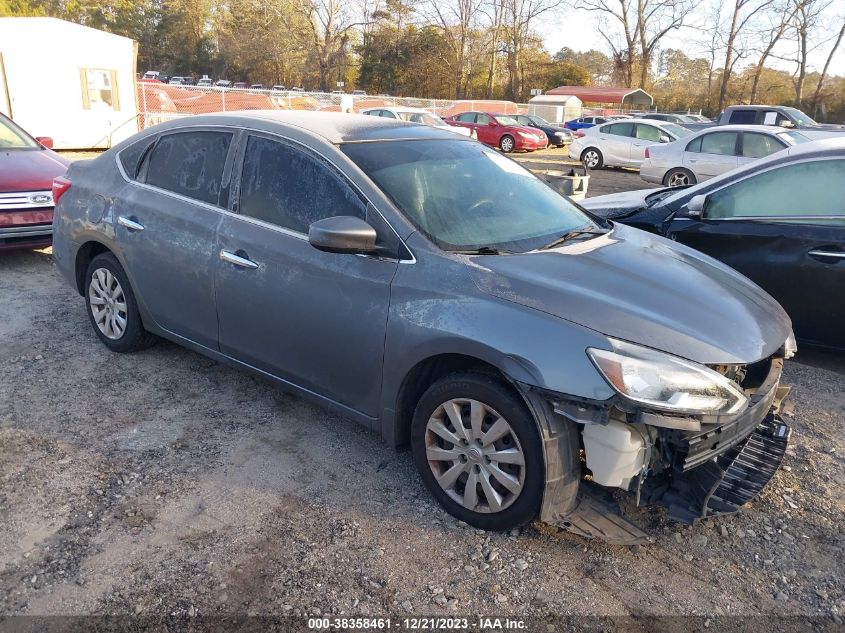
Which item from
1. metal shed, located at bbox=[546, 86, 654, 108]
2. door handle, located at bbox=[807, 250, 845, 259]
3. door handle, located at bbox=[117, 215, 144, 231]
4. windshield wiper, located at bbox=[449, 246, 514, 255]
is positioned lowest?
door handle, located at bbox=[807, 250, 845, 259]

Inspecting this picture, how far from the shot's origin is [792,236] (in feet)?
15.5

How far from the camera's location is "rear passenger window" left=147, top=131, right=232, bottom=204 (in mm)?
3906

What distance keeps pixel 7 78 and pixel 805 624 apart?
1893 centimetres

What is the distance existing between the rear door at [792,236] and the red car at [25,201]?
6.05 meters

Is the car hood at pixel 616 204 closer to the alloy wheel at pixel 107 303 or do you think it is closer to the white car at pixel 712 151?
the alloy wheel at pixel 107 303

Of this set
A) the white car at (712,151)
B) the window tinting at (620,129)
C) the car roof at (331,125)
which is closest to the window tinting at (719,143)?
the white car at (712,151)

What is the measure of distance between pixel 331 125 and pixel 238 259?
0.91 metres

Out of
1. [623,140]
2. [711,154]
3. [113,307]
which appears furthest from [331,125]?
[623,140]

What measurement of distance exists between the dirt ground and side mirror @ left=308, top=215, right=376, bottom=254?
1148 millimetres

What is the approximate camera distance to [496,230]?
336 centimetres

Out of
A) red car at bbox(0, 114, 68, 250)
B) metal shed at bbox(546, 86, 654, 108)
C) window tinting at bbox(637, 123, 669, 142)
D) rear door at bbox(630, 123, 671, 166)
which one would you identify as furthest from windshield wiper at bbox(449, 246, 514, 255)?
metal shed at bbox(546, 86, 654, 108)

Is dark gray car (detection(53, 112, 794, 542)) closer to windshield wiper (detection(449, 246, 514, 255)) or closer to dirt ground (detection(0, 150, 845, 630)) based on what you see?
windshield wiper (detection(449, 246, 514, 255))

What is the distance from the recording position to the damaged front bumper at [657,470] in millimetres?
2611

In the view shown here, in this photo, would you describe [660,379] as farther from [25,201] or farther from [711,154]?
[711,154]
